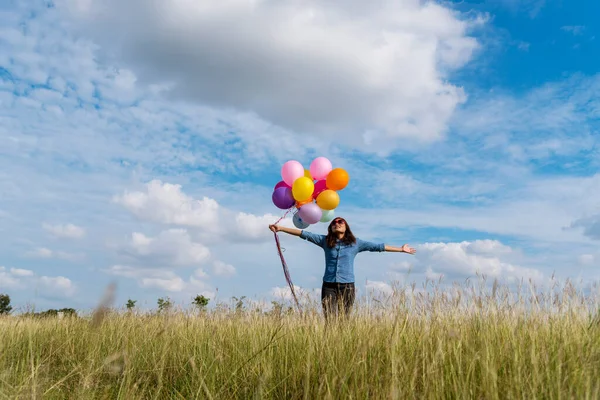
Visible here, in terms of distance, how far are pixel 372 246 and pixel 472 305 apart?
2.85 m

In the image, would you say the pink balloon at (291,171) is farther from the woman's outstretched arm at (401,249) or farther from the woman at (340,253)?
the woman's outstretched arm at (401,249)

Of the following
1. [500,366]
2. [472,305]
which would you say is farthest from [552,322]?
[500,366]

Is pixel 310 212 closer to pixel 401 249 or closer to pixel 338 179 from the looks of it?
pixel 338 179

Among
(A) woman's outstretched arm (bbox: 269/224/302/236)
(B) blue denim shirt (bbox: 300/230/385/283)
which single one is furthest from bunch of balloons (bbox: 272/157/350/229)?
(B) blue denim shirt (bbox: 300/230/385/283)

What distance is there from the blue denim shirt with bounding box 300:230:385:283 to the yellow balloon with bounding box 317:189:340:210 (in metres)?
0.59

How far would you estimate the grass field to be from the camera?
2.77 m

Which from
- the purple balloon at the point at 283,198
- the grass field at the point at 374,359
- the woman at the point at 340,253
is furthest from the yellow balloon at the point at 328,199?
the grass field at the point at 374,359

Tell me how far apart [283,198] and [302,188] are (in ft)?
1.60

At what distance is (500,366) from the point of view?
3141 mm

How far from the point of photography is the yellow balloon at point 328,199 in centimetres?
760

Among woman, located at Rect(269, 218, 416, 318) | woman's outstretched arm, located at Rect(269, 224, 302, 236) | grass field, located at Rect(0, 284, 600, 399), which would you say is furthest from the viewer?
woman's outstretched arm, located at Rect(269, 224, 302, 236)

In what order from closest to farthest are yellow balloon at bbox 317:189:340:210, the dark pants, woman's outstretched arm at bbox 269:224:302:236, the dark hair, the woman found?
the dark pants
the woman
the dark hair
woman's outstretched arm at bbox 269:224:302:236
yellow balloon at bbox 317:189:340:210

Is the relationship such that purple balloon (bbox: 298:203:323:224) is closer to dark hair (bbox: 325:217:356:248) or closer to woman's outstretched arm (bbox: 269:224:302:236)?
woman's outstretched arm (bbox: 269:224:302:236)

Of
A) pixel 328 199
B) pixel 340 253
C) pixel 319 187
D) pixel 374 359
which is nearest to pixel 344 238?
pixel 340 253
